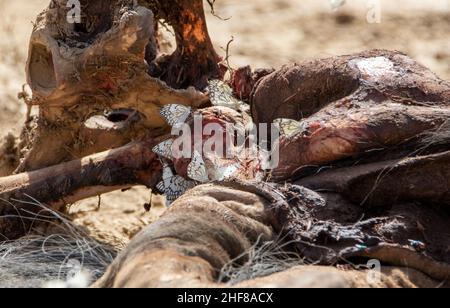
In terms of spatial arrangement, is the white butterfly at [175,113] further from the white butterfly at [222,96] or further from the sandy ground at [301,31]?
the sandy ground at [301,31]

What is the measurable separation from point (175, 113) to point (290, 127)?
516 millimetres

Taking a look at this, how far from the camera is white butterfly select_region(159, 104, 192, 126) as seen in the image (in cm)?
376

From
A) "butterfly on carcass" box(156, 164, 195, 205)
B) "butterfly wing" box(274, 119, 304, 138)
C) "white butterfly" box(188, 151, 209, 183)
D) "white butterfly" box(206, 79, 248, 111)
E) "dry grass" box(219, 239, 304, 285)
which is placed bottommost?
"dry grass" box(219, 239, 304, 285)

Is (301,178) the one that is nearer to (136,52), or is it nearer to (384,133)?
(384,133)

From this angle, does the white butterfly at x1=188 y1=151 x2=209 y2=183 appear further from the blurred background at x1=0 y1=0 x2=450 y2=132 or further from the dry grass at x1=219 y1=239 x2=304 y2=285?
the blurred background at x1=0 y1=0 x2=450 y2=132

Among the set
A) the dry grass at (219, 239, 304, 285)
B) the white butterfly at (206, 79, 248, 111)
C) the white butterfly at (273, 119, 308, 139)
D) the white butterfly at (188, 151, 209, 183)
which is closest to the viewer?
the dry grass at (219, 239, 304, 285)

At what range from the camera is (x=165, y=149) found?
150 inches

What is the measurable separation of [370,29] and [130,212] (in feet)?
8.61

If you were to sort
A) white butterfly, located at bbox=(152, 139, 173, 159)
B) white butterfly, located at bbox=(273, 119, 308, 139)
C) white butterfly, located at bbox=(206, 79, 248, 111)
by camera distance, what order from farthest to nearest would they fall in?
white butterfly, located at bbox=(206, 79, 248, 111) → white butterfly, located at bbox=(152, 139, 173, 159) → white butterfly, located at bbox=(273, 119, 308, 139)

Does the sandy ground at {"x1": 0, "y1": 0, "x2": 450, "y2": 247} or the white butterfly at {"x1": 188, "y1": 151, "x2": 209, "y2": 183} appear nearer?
the white butterfly at {"x1": 188, "y1": 151, "x2": 209, "y2": 183}

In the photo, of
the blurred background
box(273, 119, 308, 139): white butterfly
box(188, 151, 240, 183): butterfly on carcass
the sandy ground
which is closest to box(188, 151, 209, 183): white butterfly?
box(188, 151, 240, 183): butterfly on carcass

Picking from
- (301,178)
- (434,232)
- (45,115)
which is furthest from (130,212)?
(434,232)

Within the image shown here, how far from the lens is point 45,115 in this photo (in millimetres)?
4238

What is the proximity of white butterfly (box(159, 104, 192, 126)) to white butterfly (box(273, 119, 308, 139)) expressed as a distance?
41 centimetres
